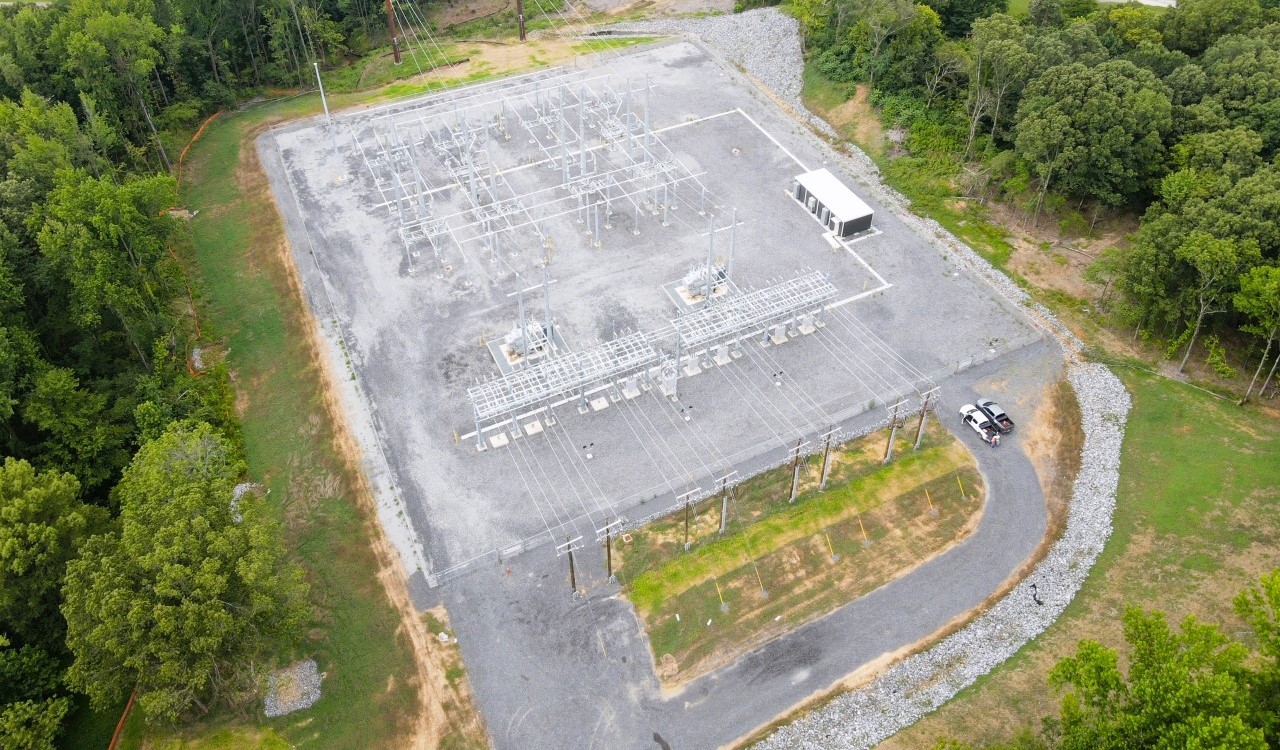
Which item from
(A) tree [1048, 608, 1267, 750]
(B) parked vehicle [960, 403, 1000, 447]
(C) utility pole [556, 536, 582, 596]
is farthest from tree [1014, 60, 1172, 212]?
(C) utility pole [556, 536, 582, 596]

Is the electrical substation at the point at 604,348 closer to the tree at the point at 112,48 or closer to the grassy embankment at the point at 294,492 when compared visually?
the grassy embankment at the point at 294,492

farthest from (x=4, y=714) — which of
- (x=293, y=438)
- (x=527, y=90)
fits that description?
(x=527, y=90)

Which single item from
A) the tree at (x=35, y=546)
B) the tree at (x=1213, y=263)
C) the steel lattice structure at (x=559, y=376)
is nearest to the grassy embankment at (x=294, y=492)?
the tree at (x=35, y=546)

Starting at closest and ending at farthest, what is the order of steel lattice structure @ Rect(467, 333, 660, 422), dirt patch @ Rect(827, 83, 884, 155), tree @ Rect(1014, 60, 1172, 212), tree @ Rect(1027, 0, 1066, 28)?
steel lattice structure @ Rect(467, 333, 660, 422)
tree @ Rect(1014, 60, 1172, 212)
tree @ Rect(1027, 0, 1066, 28)
dirt patch @ Rect(827, 83, 884, 155)

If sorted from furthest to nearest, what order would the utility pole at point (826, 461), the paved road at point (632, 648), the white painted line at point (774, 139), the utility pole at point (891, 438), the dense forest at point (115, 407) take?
the white painted line at point (774, 139) < the utility pole at point (891, 438) < the utility pole at point (826, 461) < the paved road at point (632, 648) < the dense forest at point (115, 407)

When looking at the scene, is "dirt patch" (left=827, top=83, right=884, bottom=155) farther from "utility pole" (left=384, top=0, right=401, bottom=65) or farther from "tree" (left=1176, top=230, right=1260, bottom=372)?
"utility pole" (left=384, top=0, right=401, bottom=65)

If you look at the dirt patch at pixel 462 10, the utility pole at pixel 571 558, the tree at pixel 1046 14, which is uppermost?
the tree at pixel 1046 14
